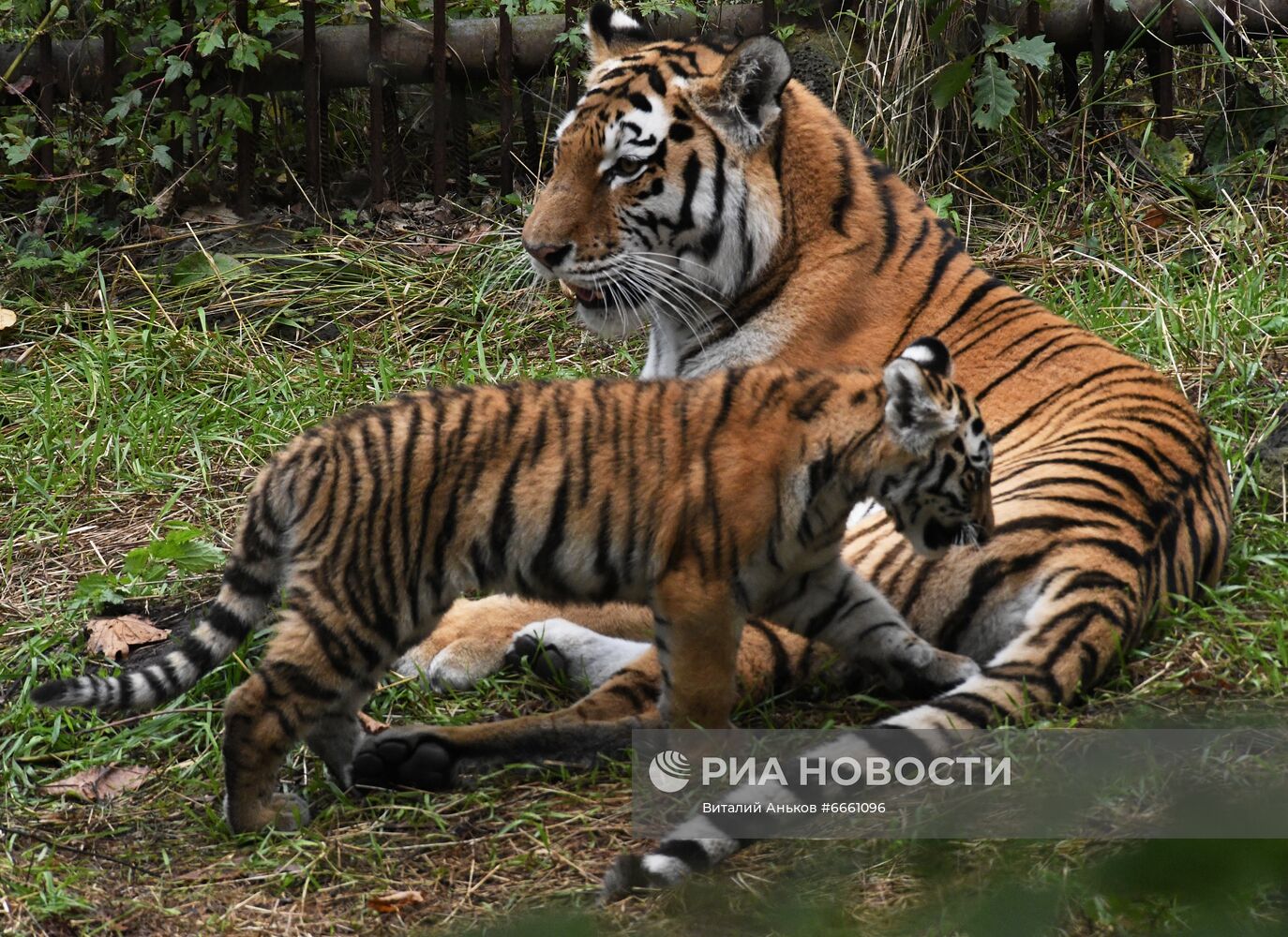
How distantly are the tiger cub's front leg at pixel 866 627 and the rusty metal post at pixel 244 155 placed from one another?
4242 mm

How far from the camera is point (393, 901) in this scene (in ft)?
9.73

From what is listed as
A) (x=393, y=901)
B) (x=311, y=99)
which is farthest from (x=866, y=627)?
(x=311, y=99)

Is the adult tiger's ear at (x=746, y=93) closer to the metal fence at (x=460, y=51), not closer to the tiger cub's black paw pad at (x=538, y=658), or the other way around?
the tiger cub's black paw pad at (x=538, y=658)

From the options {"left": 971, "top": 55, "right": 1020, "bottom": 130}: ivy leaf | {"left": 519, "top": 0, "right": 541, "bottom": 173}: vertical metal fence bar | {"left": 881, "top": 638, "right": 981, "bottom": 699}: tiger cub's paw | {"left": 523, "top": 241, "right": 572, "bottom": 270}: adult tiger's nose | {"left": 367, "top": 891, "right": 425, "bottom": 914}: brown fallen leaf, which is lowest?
{"left": 367, "top": 891, "right": 425, "bottom": 914}: brown fallen leaf

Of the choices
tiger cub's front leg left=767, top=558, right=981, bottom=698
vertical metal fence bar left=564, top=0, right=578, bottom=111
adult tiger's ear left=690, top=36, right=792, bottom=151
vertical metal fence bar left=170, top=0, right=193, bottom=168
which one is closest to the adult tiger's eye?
adult tiger's ear left=690, top=36, right=792, bottom=151

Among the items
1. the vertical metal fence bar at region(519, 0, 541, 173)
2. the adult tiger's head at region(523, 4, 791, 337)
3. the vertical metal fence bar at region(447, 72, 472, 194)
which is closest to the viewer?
the adult tiger's head at region(523, 4, 791, 337)

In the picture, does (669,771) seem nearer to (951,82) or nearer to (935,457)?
(935,457)

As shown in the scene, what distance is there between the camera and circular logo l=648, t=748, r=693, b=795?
3.28 meters

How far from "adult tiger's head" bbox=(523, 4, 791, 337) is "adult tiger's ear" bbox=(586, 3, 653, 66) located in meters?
0.31

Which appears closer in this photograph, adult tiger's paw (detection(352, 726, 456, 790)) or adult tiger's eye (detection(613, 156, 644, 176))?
adult tiger's paw (detection(352, 726, 456, 790))

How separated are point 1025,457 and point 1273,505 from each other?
910 mm

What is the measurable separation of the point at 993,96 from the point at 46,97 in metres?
4.15

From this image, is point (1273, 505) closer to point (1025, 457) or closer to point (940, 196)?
point (1025, 457)

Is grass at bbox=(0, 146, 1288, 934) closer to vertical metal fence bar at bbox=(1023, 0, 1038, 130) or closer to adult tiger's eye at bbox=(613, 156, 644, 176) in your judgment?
vertical metal fence bar at bbox=(1023, 0, 1038, 130)
